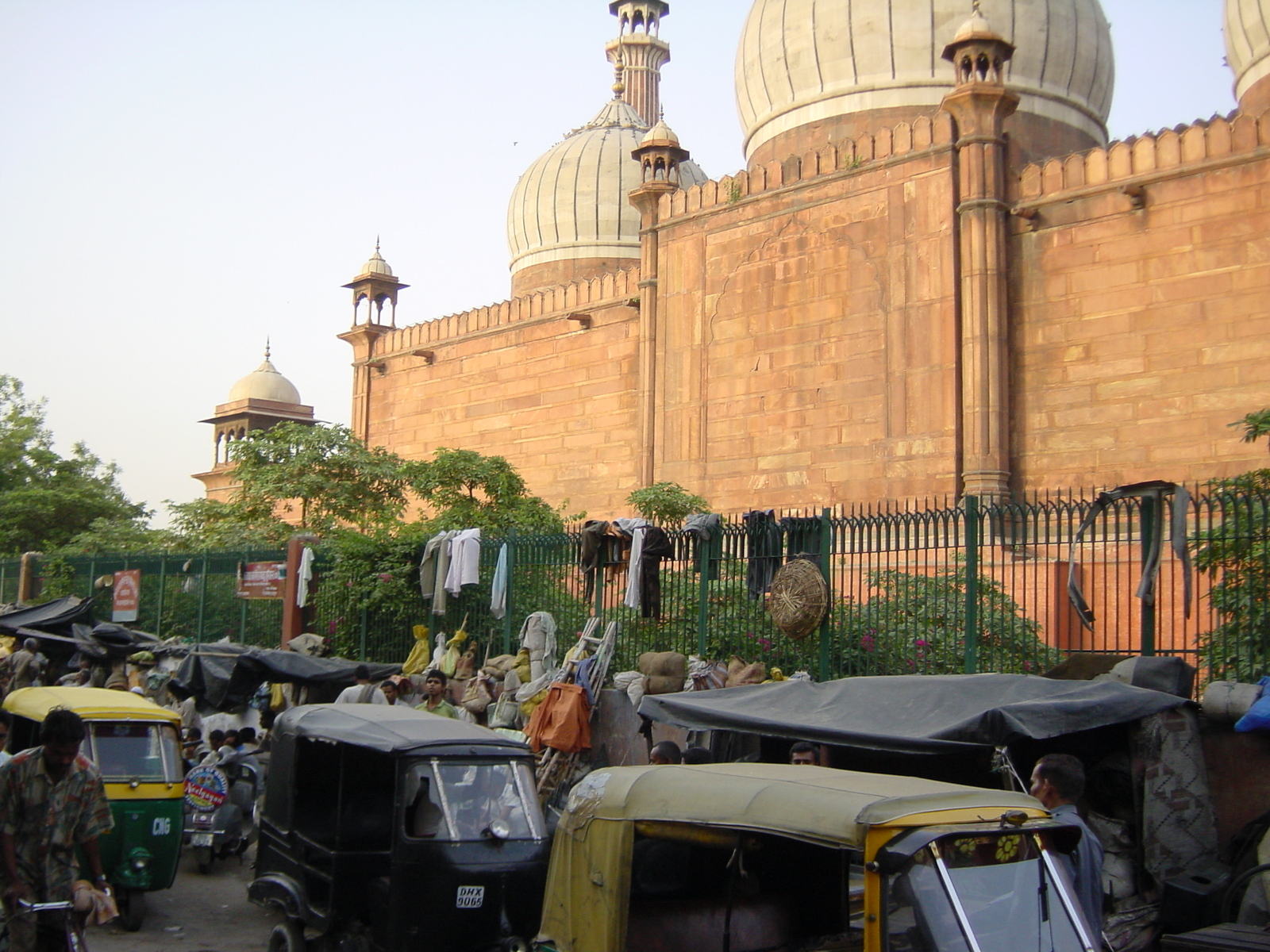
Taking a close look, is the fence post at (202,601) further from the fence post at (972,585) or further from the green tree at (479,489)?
the fence post at (972,585)

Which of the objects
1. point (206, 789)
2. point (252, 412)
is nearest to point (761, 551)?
point (206, 789)

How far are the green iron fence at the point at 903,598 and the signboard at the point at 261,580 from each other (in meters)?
0.62

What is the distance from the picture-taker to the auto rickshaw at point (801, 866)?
410 centimetres

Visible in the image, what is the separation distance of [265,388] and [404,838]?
30366 millimetres

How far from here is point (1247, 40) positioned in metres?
16.8

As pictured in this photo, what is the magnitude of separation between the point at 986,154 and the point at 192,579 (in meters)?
11.2

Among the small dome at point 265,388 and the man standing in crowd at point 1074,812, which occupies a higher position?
the small dome at point 265,388

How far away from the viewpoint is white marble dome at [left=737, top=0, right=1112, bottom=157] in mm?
17969

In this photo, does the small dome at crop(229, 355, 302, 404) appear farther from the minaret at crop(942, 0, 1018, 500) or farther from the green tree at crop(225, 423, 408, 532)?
the minaret at crop(942, 0, 1018, 500)

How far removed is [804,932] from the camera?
214 inches

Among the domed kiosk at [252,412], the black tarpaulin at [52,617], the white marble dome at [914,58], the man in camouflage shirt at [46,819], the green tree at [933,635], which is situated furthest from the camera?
the domed kiosk at [252,412]

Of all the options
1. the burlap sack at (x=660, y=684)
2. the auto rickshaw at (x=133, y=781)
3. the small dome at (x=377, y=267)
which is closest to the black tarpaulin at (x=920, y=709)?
the burlap sack at (x=660, y=684)

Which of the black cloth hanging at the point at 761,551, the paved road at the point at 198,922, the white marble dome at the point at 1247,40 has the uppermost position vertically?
the white marble dome at the point at 1247,40

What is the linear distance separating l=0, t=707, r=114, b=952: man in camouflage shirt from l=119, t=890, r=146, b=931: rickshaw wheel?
2944mm
